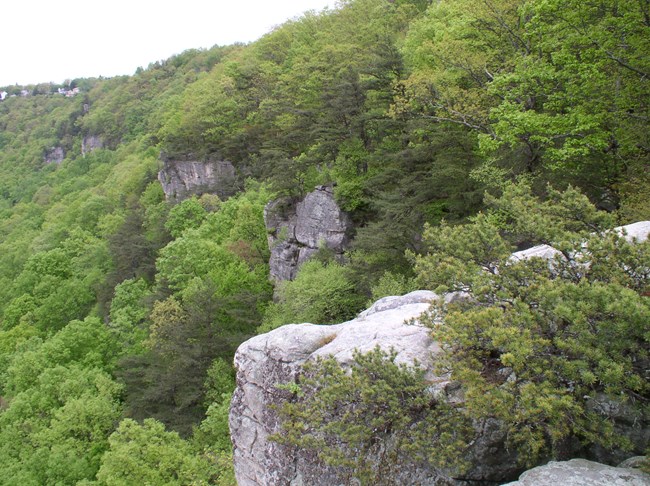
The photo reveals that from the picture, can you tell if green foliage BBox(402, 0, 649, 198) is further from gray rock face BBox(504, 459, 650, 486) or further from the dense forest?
gray rock face BBox(504, 459, 650, 486)

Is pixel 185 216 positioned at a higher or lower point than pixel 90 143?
lower

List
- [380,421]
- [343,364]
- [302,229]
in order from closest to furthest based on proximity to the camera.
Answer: [380,421], [343,364], [302,229]

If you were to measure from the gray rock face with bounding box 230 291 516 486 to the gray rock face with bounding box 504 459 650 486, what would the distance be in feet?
5.07

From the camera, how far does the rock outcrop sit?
20.9m

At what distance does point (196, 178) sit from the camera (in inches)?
1486

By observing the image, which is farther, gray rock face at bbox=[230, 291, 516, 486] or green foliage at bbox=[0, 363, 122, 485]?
green foliage at bbox=[0, 363, 122, 485]

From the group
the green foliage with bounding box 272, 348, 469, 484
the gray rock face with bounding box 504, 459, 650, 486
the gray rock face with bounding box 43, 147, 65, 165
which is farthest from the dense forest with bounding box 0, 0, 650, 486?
the gray rock face with bounding box 43, 147, 65, 165

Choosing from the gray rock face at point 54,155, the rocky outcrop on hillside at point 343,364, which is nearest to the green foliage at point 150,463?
the rocky outcrop on hillside at point 343,364

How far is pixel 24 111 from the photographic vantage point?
115 meters

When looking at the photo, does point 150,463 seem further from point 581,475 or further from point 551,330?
point 551,330

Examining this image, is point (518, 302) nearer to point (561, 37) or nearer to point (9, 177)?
point (561, 37)

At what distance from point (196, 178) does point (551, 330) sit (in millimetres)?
35661

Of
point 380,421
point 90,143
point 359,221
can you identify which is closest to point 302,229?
point 359,221

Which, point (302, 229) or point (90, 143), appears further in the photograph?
point (90, 143)
